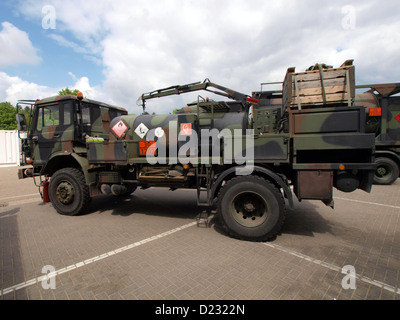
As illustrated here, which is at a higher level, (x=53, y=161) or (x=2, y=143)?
(x=2, y=143)

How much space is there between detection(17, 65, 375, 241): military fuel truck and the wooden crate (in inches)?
0.6

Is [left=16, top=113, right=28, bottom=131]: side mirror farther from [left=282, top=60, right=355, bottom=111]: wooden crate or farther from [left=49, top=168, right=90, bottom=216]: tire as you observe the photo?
[left=282, top=60, right=355, bottom=111]: wooden crate

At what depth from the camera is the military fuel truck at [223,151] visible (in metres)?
3.48

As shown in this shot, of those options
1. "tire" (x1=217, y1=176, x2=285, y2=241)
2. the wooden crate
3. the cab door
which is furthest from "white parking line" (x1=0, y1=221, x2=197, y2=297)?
the wooden crate

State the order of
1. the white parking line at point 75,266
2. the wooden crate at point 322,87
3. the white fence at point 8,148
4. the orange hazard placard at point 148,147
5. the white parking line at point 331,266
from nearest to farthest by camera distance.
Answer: the white parking line at point 331,266 → the white parking line at point 75,266 → the wooden crate at point 322,87 → the orange hazard placard at point 148,147 → the white fence at point 8,148

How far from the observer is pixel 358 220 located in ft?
15.7

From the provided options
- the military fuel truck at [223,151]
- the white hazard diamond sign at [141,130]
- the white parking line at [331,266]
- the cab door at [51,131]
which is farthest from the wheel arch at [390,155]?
the cab door at [51,131]

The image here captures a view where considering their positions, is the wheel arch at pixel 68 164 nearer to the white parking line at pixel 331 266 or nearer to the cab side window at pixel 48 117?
the cab side window at pixel 48 117

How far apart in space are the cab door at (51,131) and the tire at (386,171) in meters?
11.3

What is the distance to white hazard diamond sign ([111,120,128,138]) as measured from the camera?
16.9ft

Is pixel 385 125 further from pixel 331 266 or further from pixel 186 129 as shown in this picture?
pixel 186 129

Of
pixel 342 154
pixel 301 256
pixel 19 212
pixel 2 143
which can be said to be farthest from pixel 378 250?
pixel 2 143

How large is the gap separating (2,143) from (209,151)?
24.8 metres
